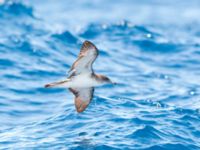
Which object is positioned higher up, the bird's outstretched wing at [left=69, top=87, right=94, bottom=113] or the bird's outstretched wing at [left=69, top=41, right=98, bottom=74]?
the bird's outstretched wing at [left=69, top=41, right=98, bottom=74]

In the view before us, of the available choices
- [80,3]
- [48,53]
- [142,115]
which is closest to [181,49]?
[48,53]

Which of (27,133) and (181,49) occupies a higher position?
(181,49)

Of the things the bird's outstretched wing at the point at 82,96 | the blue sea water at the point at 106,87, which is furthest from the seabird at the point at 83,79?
the blue sea water at the point at 106,87

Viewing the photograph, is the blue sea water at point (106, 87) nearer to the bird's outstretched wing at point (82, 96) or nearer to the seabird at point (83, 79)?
the bird's outstretched wing at point (82, 96)

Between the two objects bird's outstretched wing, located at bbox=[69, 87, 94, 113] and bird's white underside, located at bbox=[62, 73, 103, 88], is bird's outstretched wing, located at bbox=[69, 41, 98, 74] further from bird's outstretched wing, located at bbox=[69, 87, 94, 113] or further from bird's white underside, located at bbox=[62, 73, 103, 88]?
bird's outstretched wing, located at bbox=[69, 87, 94, 113]

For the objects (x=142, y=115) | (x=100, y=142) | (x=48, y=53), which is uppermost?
(x=48, y=53)

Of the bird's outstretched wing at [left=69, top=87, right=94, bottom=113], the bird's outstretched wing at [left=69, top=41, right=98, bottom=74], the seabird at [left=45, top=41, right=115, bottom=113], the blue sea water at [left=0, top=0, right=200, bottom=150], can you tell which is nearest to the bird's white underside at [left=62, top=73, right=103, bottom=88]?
the seabird at [left=45, top=41, right=115, bottom=113]

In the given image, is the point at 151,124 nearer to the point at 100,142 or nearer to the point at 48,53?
the point at 100,142
